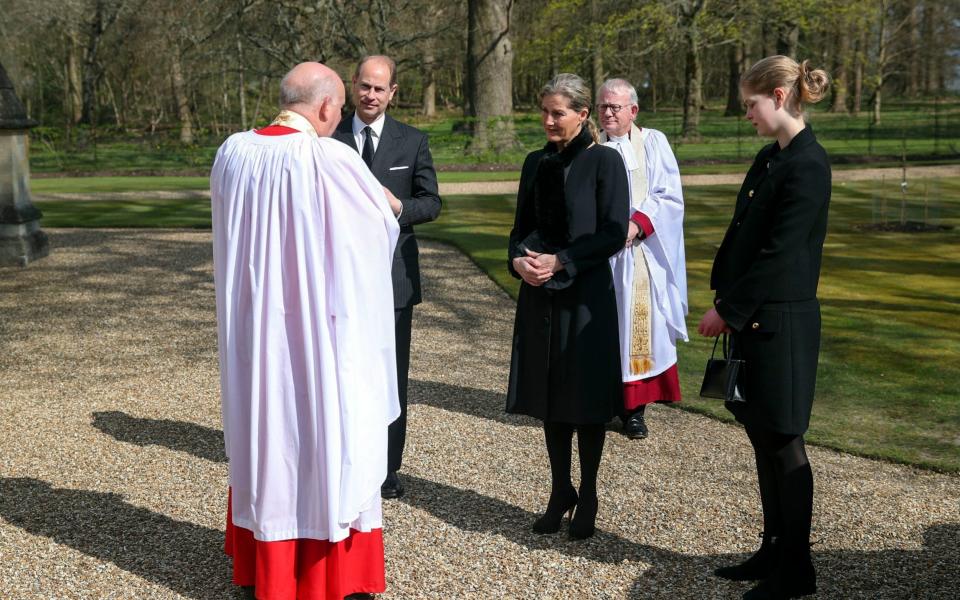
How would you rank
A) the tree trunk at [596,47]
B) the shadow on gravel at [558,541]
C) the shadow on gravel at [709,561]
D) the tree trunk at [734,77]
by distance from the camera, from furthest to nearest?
1. the tree trunk at [734,77]
2. the tree trunk at [596,47]
3. the shadow on gravel at [558,541]
4. the shadow on gravel at [709,561]

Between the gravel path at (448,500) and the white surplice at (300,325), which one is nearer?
the white surplice at (300,325)

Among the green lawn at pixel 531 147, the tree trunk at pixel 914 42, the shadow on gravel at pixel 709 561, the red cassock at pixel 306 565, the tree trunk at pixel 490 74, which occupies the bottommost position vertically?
the shadow on gravel at pixel 709 561

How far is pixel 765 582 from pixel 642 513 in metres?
1.05

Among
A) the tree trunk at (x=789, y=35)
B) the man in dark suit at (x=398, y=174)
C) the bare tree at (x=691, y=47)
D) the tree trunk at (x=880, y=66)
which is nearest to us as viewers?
the man in dark suit at (x=398, y=174)

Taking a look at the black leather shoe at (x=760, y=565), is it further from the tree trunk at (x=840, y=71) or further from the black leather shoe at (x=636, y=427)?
the tree trunk at (x=840, y=71)

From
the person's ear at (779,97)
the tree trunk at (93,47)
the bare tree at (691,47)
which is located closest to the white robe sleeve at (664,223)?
the person's ear at (779,97)

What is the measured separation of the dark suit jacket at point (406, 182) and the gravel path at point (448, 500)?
108 centimetres

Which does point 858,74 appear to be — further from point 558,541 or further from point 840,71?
point 558,541

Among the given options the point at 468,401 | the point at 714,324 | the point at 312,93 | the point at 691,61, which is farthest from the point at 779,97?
the point at 691,61

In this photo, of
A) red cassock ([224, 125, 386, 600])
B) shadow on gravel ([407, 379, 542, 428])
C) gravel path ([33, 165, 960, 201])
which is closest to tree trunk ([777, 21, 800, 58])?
gravel path ([33, 165, 960, 201])

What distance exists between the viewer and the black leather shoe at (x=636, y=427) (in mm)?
6059

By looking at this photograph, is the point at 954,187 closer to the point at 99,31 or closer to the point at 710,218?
the point at 710,218

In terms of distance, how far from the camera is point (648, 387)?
6141 mm

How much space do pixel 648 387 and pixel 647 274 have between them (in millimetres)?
687
